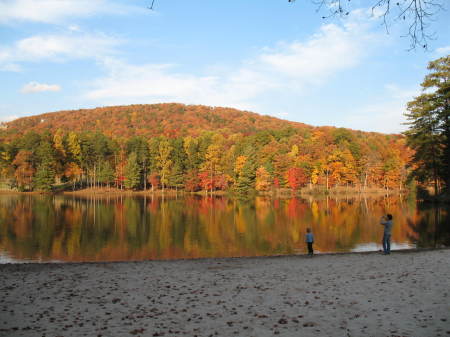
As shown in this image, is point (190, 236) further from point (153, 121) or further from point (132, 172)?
point (153, 121)

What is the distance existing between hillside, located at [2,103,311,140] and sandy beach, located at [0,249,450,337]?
8973cm

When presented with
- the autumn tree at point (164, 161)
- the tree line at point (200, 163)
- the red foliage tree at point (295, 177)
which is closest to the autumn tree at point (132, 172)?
the tree line at point (200, 163)

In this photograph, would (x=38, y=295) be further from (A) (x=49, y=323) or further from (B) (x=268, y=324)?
(B) (x=268, y=324)

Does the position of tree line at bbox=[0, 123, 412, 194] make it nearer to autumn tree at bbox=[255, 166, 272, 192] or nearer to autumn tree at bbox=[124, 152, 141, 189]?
autumn tree at bbox=[124, 152, 141, 189]

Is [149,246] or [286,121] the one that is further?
[286,121]

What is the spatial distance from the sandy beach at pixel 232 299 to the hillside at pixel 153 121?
294 feet

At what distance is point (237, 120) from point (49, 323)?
118m

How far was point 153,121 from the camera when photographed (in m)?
116

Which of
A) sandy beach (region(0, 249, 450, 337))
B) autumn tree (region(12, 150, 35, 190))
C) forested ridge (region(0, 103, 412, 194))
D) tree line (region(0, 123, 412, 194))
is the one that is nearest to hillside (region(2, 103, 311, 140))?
forested ridge (region(0, 103, 412, 194))

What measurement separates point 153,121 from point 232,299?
112 metres

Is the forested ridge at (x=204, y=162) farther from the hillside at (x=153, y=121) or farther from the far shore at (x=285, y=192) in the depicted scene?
the hillside at (x=153, y=121)

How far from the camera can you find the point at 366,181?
74188mm

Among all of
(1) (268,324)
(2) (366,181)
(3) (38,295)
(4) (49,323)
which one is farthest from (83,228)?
(2) (366,181)

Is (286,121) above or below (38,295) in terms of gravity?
above
